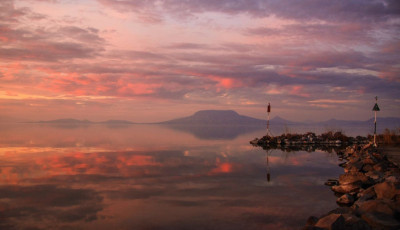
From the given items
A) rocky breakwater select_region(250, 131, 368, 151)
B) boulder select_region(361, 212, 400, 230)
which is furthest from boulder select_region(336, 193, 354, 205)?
rocky breakwater select_region(250, 131, 368, 151)

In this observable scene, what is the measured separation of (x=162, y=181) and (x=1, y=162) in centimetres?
1103

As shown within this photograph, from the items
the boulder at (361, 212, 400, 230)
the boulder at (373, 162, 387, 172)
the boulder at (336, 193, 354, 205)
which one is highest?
the boulder at (373, 162, 387, 172)

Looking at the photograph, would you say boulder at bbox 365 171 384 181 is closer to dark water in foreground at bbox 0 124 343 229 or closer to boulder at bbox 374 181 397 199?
dark water in foreground at bbox 0 124 343 229

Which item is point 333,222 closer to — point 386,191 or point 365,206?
point 365,206

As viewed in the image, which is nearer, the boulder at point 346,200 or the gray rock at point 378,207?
the gray rock at point 378,207

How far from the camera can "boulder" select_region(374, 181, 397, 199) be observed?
911cm

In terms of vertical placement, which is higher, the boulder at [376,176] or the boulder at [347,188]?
the boulder at [376,176]

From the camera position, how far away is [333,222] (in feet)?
22.5

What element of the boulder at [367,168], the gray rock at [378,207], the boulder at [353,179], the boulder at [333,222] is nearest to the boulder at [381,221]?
the gray rock at [378,207]

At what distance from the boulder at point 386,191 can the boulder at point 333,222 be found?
10.3 feet

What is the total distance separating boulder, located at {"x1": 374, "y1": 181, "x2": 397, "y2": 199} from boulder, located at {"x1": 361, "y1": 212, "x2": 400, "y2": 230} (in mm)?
1926

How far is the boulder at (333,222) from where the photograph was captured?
6.82 meters

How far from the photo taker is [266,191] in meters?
12.4

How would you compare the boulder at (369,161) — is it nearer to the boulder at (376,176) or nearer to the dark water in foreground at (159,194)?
the dark water in foreground at (159,194)
